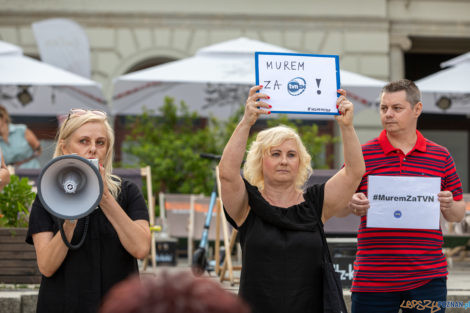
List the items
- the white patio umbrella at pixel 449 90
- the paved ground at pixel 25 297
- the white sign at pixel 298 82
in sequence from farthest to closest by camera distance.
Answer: the white patio umbrella at pixel 449 90
the paved ground at pixel 25 297
the white sign at pixel 298 82

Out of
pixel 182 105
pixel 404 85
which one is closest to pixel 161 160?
pixel 182 105

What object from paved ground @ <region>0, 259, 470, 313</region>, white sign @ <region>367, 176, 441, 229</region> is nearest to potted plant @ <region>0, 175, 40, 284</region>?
paved ground @ <region>0, 259, 470, 313</region>

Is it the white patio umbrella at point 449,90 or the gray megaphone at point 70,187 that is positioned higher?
the white patio umbrella at point 449,90

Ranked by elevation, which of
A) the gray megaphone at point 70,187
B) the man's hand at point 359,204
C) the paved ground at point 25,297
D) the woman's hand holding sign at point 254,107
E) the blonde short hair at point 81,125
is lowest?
the paved ground at point 25,297

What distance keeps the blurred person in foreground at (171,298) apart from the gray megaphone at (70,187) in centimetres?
179

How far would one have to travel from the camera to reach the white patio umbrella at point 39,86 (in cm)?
992

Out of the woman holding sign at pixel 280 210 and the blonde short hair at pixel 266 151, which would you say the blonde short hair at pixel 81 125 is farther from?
the blonde short hair at pixel 266 151

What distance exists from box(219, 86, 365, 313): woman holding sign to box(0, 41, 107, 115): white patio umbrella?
6186 millimetres

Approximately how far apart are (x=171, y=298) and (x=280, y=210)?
2.27m

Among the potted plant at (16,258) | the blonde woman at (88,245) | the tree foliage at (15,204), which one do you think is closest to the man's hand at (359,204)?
the blonde woman at (88,245)

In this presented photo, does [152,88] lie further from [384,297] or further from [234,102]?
[384,297]

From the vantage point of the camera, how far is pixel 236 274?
24.8ft

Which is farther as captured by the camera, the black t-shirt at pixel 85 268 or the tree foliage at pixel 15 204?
the tree foliage at pixel 15 204

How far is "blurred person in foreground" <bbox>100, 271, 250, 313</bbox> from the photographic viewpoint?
1409mm
